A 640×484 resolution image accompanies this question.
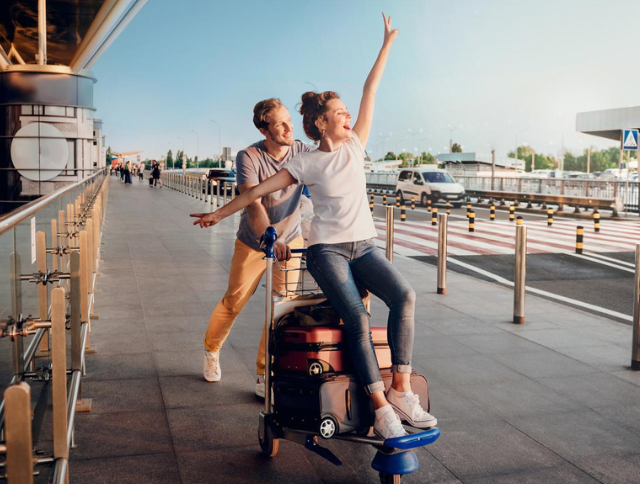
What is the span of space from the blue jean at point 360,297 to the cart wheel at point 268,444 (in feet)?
2.00

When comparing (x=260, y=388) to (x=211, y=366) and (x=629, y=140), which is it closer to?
(x=211, y=366)

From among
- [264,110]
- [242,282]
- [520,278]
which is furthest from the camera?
[520,278]

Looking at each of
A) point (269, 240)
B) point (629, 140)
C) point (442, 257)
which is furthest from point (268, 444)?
point (629, 140)

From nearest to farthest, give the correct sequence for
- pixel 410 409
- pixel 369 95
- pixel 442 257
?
pixel 410 409
pixel 369 95
pixel 442 257

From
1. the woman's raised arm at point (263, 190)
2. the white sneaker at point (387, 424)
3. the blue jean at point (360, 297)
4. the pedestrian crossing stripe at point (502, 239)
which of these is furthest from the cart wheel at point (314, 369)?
the pedestrian crossing stripe at point (502, 239)

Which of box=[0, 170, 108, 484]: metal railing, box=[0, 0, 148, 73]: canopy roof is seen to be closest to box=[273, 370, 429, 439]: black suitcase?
box=[0, 170, 108, 484]: metal railing

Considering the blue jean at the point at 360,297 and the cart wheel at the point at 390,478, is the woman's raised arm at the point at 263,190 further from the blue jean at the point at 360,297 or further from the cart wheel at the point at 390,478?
the cart wheel at the point at 390,478

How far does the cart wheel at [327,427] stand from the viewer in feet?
11.9

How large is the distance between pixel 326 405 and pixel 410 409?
42 cm

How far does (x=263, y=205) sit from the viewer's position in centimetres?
485

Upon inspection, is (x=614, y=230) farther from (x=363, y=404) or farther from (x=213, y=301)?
(x=363, y=404)

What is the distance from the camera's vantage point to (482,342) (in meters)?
6.77

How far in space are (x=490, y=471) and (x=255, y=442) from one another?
4.25 ft

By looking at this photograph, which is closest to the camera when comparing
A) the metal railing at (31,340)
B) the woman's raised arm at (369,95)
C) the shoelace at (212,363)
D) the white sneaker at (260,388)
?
the metal railing at (31,340)
